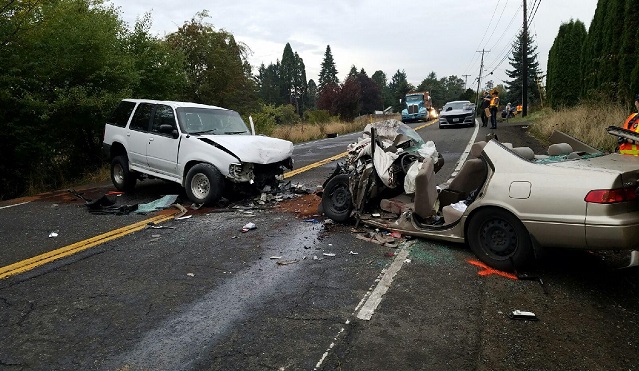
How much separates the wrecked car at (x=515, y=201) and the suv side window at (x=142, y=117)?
15.0 feet

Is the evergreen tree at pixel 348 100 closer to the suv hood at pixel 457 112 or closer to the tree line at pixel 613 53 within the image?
the suv hood at pixel 457 112

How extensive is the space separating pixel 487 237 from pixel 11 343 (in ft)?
13.7

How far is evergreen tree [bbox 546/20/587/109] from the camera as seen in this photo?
2516 centimetres

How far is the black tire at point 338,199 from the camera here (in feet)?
19.3

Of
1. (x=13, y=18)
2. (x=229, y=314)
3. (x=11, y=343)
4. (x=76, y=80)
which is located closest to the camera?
(x=11, y=343)

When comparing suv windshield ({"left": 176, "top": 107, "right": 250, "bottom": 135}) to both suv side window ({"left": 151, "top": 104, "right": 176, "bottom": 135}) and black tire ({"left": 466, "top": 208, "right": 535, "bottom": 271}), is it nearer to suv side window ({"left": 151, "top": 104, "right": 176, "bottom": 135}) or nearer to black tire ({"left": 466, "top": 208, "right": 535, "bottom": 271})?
suv side window ({"left": 151, "top": 104, "right": 176, "bottom": 135})

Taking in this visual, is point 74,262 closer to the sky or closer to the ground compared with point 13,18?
closer to the ground

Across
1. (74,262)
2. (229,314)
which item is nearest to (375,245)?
(229,314)

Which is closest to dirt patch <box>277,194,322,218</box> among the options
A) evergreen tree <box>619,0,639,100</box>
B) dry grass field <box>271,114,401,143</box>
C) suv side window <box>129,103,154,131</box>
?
suv side window <box>129,103,154,131</box>

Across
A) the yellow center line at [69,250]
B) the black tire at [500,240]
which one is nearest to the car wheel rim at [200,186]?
the yellow center line at [69,250]

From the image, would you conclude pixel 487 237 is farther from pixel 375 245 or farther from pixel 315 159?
pixel 315 159

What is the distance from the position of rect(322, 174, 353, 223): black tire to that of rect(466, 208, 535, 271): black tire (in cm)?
189

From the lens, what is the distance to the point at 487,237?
4.26m

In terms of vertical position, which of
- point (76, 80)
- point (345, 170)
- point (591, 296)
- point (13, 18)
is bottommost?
point (591, 296)
